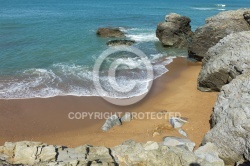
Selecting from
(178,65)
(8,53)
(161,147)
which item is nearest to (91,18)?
(8,53)

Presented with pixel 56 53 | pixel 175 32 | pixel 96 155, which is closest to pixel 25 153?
pixel 96 155

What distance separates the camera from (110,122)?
14.5 metres

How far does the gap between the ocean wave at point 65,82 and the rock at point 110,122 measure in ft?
12.8

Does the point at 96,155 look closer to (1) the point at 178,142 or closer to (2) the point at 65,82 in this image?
(1) the point at 178,142

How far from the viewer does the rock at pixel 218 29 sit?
2386 cm

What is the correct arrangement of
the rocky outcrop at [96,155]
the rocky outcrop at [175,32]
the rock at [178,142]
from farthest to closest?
the rocky outcrop at [175,32]
the rock at [178,142]
the rocky outcrop at [96,155]

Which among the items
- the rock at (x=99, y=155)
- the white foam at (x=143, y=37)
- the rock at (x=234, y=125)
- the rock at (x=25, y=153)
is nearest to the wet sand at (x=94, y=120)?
the rock at (x=234, y=125)

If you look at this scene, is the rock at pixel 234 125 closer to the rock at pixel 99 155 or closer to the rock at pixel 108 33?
the rock at pixel 99 155

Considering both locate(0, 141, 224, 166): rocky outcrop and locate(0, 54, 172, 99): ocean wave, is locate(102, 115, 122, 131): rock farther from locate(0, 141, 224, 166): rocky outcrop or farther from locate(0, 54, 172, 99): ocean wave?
locate(0, 141, 224, 166): rocky outcrop

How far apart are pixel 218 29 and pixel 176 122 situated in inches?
535

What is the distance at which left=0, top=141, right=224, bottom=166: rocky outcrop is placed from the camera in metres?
8.49

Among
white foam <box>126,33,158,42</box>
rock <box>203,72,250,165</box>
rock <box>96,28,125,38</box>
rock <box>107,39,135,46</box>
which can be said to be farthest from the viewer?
rock <box>96,28,125,38</box>

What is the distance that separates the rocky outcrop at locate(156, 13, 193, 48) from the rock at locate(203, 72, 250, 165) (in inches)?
851

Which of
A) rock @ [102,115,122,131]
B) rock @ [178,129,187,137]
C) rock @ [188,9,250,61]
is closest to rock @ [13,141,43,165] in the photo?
rock @ [102,115,122,131]
